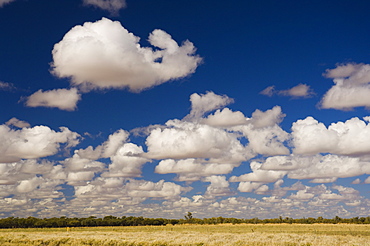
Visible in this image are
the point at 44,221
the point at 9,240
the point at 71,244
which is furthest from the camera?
the point at 44,221

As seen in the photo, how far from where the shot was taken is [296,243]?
155 ft

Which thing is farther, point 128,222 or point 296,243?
point 128,222

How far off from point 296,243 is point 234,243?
7210 mm

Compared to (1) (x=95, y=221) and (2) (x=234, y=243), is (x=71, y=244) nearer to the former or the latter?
(2) (x=234, y=243)

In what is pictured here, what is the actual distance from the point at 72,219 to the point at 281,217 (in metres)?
77.5

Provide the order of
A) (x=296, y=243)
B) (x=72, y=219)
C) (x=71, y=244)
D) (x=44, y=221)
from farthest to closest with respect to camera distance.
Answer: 1. (x=72, y=219)
2. (x=44, y=221)
3. (x=71, y=244)
4. (x=296, y=243)

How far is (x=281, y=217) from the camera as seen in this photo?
155 meters

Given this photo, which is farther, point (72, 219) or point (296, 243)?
point (72, 219)

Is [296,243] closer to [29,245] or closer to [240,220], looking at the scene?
Result: [29,245]

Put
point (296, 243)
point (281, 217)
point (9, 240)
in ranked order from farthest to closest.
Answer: point (281, 217) → point (9, 240) → point (296, 243)

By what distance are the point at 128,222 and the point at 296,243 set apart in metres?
107

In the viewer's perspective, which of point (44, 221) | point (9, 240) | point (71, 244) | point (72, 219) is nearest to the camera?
point (71, 244)

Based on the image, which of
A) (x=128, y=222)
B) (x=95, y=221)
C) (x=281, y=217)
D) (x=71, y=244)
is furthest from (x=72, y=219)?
(x=71, y=244)

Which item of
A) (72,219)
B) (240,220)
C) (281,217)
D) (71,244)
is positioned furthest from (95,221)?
(71,244)
